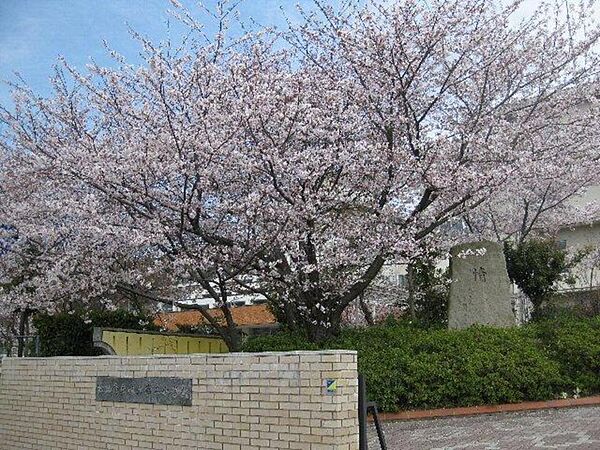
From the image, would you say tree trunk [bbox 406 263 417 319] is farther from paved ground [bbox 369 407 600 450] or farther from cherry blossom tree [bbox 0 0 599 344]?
paved ground [bbox 369 407 600 450]

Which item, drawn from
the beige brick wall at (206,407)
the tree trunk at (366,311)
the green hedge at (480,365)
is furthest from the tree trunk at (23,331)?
the green hedge at (480,365)

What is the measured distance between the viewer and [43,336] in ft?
46.2

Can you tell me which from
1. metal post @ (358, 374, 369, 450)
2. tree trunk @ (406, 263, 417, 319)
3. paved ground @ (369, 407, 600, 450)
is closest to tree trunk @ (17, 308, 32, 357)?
tree trunk @ (406, 263, 417, 319)

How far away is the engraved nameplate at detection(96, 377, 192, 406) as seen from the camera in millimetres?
7309

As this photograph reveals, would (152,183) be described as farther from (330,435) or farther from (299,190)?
(330,435)

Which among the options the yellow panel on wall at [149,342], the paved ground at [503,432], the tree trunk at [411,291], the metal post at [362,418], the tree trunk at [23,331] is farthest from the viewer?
the tree trunk at [411,291]

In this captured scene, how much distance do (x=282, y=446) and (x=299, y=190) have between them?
5.37 m

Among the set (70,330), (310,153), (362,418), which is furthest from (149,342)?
(362,418)

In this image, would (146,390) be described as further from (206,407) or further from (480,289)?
(480,289)

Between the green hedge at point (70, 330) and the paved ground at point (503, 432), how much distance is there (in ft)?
21.5

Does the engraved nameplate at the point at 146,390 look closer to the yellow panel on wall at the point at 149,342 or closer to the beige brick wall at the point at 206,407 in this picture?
the beige brick wall at the point at 206,407

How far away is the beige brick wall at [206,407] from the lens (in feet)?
20.0

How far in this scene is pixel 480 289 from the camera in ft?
43.3

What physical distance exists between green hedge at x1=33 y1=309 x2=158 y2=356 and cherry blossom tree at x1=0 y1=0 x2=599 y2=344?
1.11m
